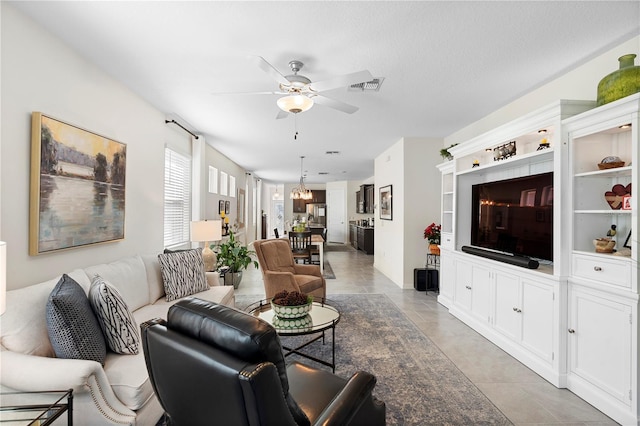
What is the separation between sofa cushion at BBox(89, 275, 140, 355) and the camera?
1.82 metres

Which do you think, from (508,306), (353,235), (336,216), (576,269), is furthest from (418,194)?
(336,216)

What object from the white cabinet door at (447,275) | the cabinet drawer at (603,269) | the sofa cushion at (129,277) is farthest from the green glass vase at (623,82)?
the sofa cushion at (129,277)

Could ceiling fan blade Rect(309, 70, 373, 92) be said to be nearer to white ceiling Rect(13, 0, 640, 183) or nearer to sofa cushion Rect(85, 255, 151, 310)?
white ceiling Rect(13, 0, 640, 183)

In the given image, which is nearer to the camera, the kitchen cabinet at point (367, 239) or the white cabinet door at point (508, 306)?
the white cabinet door at point (508, 306)

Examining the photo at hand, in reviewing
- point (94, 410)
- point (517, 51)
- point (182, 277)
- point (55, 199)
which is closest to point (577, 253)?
point (517, 51)

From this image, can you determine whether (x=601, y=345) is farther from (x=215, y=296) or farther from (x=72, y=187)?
(x=72, y=187)

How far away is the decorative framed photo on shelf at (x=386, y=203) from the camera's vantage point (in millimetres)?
6055

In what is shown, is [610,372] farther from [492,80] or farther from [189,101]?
[189,101]

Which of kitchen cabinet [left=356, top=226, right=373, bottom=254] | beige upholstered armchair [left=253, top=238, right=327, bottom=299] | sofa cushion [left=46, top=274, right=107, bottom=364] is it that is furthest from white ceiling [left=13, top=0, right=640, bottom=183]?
kitchen cabinet [left=356, top=226, right=373, bottom=254]

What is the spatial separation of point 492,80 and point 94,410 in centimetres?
386

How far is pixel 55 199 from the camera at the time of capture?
2.17 metres

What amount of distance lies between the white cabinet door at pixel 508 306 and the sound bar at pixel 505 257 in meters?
0.16

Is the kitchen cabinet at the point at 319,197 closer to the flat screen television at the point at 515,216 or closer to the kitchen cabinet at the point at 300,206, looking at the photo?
the kitchen cabinet at the point at 300,206

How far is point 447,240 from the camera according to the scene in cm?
425
